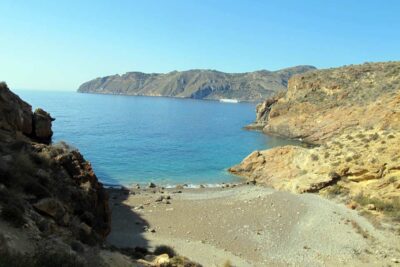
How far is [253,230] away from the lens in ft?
74.0

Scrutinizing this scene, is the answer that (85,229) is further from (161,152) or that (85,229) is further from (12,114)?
(161,152)

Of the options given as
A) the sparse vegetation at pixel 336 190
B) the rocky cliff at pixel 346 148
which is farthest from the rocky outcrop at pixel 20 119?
the sparse vegetation at pixel 336 190

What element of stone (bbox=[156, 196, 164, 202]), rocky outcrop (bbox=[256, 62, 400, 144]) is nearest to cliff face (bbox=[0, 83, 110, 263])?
stone (bbox=[156, 196, 164, 202])

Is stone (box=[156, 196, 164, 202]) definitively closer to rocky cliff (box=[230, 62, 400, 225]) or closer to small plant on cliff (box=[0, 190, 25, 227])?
rocky cliff (box=[230, 62, 400, 225])

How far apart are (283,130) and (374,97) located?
19.1 metres

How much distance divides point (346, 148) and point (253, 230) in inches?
532

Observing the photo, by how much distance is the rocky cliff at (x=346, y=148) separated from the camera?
26.3 meters

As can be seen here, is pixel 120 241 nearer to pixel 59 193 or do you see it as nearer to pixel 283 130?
pixel 59 193

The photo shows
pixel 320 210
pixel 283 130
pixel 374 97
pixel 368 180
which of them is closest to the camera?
pixel 320 210

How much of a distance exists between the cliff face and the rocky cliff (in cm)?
1834

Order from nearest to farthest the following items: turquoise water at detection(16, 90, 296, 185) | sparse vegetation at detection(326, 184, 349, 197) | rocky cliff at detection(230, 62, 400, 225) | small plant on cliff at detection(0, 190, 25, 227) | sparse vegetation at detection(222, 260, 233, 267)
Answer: small plant on cliff at detection(0, 190, 25, 227) → sparse vegetation at detection(222, 260, 233, 267) → rocky cliff at detection(230, 62, 400, 225) → sparse vegetation at detection(326, 184, 349, 197) → turquoise water at detection(16, 90, 296, 185)

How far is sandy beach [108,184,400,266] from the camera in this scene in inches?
737

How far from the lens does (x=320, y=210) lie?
25.2 metres

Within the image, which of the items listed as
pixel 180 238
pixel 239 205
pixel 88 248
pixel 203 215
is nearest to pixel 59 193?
pixel 88 248
